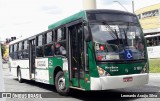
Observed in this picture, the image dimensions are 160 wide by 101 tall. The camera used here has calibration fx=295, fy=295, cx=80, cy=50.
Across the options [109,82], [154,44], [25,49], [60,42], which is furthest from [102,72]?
[154,44]

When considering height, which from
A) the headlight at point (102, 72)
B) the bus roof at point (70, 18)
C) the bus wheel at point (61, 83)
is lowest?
the bus wheel at point (61, 83)

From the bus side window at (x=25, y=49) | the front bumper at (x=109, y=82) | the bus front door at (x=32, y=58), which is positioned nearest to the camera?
the front bumper at (x=109, y=82)

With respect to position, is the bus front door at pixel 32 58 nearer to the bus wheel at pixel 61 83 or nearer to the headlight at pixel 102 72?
the bus wheel at pixel 61 83

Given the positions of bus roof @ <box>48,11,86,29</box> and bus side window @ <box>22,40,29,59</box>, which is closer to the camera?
bus roof @ <box>48,11,86,29</box>

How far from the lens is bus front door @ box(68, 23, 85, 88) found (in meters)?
9.35

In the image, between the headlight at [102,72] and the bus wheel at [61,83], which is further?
the bus wheel at [61,83]

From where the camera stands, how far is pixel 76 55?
9.77m

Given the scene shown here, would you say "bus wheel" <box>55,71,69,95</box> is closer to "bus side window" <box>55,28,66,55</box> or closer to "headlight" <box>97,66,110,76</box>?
"bus side window" <box>55,28,66,55</box>

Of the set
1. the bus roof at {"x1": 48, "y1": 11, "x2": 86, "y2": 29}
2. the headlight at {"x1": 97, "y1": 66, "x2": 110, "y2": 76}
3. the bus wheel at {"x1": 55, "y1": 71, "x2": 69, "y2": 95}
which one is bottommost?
the bus wheel at {"x1": 55, "y1": 71, "x2": 69, "y2": 95}

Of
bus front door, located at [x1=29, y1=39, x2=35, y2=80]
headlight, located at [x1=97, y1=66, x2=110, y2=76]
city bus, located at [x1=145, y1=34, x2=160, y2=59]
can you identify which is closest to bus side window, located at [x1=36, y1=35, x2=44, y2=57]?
bus front door, located at [x1=29, y1=39, x2=35, y2=80]

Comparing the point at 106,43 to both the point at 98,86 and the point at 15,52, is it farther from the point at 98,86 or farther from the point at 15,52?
the point at 15,52

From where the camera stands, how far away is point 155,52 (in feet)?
130

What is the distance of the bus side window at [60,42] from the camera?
1065 cm

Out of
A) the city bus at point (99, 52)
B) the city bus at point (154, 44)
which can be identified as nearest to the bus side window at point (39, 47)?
the city bus at point (99, 52)
